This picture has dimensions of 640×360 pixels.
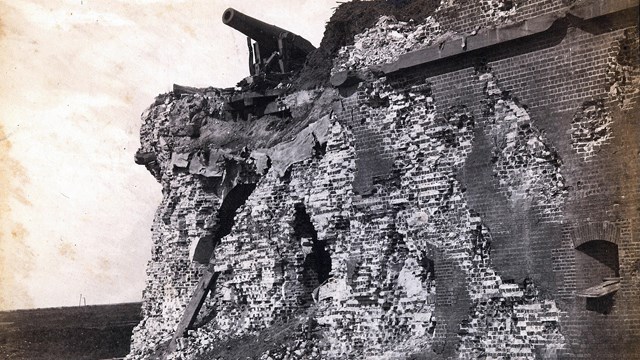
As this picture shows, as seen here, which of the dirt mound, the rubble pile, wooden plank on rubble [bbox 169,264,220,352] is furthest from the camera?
wooden plank on rubble [bbox 169,264,220,352]

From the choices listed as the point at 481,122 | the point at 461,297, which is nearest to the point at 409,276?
the point at 461,297

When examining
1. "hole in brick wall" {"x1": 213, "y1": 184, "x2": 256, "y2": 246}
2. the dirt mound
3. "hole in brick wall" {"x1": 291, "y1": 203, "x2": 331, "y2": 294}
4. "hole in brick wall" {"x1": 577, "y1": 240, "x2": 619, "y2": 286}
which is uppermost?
the dirt mound

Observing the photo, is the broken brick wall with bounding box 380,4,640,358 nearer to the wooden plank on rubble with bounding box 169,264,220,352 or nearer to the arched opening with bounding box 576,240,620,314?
the arched opening with bounding box 576,240,620,314

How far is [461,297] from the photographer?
42.9 ft

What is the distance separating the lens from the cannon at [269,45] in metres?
18.6

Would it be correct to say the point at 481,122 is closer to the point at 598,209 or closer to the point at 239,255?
the point at 598,209

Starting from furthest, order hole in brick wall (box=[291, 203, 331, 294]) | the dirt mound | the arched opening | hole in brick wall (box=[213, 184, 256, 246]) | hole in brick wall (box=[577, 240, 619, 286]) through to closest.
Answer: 1. hole in brick wall (box=[213, 184, 256, 246])
2. hole in brick wall (box=[291, 203, 331, 294])
3. the dirt mound
4. hole in brick wall (box=[577, 240, 619, 286])
5. the arched opening

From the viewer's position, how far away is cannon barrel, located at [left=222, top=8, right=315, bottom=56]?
18531 mm

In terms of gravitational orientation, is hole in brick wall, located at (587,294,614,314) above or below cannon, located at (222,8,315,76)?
below

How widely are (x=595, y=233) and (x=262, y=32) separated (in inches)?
360

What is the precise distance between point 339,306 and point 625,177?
4.90 metres

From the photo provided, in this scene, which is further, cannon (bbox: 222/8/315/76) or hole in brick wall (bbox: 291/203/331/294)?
cannon (bbox: 222/8/315/76)

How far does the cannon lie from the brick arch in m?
7.96

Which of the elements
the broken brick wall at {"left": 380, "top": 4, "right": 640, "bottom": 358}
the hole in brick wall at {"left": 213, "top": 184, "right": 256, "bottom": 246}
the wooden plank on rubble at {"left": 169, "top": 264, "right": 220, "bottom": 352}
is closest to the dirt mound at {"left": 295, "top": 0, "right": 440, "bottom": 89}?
the broken brick wall at {"left": 380, "top": 4, "right": 640, "bottom": 358}
